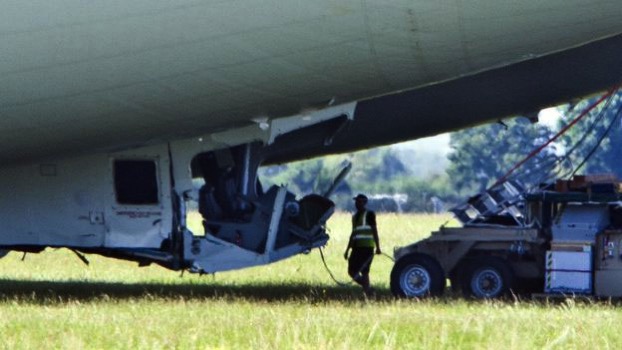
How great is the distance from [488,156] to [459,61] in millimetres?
88653

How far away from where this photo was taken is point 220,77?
1848 cm

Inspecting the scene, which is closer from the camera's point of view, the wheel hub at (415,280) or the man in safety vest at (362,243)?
the wheel hub at (415,280)

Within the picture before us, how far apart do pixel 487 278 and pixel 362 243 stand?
2.24 m

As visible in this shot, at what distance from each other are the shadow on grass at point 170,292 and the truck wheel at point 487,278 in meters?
1.13

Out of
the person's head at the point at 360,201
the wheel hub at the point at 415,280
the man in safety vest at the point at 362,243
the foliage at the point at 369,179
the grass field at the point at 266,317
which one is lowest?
the grass field at the point at 266,317

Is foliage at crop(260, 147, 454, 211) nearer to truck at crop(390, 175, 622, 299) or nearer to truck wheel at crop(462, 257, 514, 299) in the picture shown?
truck at crop(390, 175, 622, 299)

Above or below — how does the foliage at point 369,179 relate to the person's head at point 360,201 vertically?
above

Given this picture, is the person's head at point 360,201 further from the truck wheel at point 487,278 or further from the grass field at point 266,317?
the truck wheel at point 487,278

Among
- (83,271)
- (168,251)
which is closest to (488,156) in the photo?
(83,271)

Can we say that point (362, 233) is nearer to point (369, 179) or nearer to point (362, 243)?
point (362, 243)

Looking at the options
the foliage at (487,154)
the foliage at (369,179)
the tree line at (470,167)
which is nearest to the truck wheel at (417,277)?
the foliage at (369,179)

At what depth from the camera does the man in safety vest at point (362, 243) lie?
72.9ft

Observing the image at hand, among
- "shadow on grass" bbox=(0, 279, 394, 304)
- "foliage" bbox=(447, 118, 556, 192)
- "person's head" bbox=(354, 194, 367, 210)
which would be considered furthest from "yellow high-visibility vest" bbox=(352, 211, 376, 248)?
"foliage" bbox=(447, 118, 556, 192)

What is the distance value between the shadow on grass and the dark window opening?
53.0 inches
